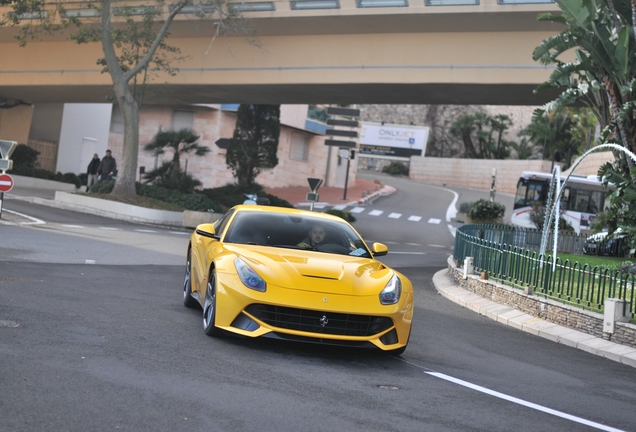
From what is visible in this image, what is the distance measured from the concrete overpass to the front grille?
17431mm

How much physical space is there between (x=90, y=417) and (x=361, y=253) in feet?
15.6

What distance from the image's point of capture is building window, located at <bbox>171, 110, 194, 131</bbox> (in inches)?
2163

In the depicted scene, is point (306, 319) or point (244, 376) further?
point (306, 319)

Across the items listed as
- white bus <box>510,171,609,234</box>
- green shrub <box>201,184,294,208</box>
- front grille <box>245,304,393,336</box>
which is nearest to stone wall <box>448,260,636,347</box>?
front grille <box>245,304,393,336</box>

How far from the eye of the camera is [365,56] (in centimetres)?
2672

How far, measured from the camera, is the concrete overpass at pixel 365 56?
24.5 metres

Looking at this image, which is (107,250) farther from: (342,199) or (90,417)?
(342,199)

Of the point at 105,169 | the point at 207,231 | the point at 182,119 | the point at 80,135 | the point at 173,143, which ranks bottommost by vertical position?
the point at 207,231

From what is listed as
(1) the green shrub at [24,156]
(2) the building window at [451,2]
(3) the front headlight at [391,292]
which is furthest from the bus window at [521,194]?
(3) the front headlight at [391,292]

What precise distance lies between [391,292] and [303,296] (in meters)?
0.94

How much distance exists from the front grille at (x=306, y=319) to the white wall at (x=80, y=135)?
42.6m

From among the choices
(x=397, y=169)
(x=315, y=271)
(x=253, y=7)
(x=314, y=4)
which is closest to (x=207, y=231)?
(x=315, y=271)

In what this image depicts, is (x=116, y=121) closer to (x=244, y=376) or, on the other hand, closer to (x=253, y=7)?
(x=253, y=7)

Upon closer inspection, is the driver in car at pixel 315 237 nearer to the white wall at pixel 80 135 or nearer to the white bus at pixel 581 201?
the white bus at pixel 581 201
